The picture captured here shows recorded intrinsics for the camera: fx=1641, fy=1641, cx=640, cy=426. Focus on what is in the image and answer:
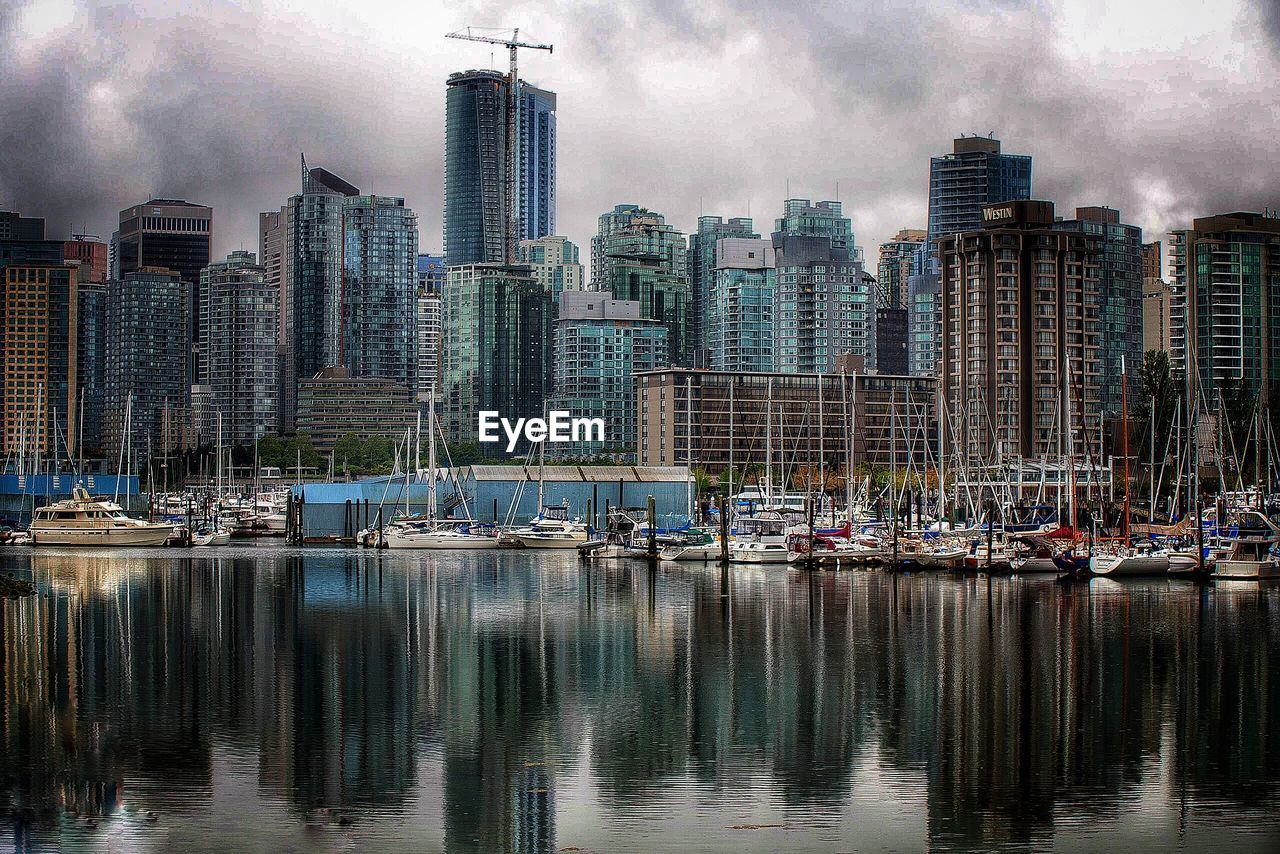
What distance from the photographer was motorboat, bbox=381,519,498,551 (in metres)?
132

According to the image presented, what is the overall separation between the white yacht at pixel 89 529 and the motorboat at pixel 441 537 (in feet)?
63.1

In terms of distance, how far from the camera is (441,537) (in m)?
133

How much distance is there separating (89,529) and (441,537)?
28.9 m

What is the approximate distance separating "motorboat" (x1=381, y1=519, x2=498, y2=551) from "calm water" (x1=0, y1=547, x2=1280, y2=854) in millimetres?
54182

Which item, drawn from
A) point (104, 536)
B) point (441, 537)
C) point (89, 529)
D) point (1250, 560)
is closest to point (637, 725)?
point (1250, 560)

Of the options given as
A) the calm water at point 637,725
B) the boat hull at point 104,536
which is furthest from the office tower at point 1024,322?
the calm water at point 637,725

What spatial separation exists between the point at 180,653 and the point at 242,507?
135 metres

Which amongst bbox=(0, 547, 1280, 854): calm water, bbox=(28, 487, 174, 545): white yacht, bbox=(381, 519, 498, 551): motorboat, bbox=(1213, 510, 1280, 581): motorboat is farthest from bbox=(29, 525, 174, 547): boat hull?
bbox=(1213, 510, 1280, 581): motorboat

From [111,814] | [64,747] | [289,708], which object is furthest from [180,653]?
[111,814]

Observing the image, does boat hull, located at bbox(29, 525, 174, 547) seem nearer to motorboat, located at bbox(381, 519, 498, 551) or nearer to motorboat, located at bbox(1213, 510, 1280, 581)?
motorboat, located at bbox(381, 519, 498, 551)

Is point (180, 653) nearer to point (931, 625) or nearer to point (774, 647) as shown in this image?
point (774, 647)

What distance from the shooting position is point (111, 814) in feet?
105

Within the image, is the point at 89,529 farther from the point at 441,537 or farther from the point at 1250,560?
the point at 1250,560

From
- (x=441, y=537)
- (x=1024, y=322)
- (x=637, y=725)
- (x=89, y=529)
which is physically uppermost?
(x=1024, y=322)
